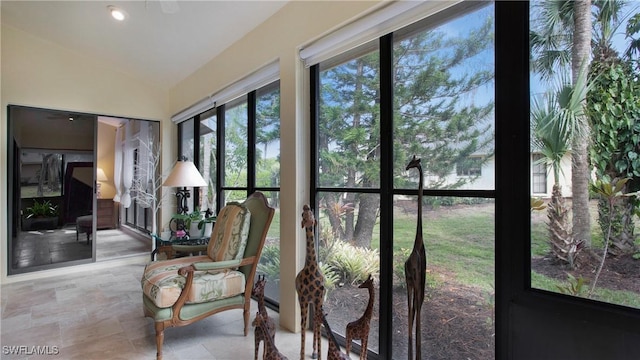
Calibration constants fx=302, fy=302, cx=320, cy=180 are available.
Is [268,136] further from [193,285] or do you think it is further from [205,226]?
[193,285]

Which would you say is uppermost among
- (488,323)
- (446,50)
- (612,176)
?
(446,50)

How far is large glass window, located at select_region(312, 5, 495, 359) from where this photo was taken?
1565mm


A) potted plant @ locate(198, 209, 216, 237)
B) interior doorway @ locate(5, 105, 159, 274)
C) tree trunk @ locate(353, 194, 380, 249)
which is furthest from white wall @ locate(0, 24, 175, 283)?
tree trunk @ locate(353, 194, 380, 249)

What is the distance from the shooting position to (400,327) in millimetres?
1892

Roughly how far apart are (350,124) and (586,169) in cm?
136

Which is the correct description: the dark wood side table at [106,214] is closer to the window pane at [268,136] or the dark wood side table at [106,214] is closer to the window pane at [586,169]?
the window pane at [268,136]

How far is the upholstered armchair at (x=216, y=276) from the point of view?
207 centimetres

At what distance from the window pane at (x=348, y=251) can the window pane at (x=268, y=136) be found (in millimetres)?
778

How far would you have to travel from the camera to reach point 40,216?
412 cm

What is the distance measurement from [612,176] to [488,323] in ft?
2.86

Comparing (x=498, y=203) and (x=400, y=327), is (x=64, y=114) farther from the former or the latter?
Result: (x=498, y=203)

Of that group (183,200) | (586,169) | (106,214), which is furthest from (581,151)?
(106,214)

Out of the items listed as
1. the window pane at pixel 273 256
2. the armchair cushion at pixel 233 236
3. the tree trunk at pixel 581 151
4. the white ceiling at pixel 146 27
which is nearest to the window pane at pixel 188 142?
the white ceiling at pixel 146 27

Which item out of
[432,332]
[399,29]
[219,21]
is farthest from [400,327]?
[219,21]
